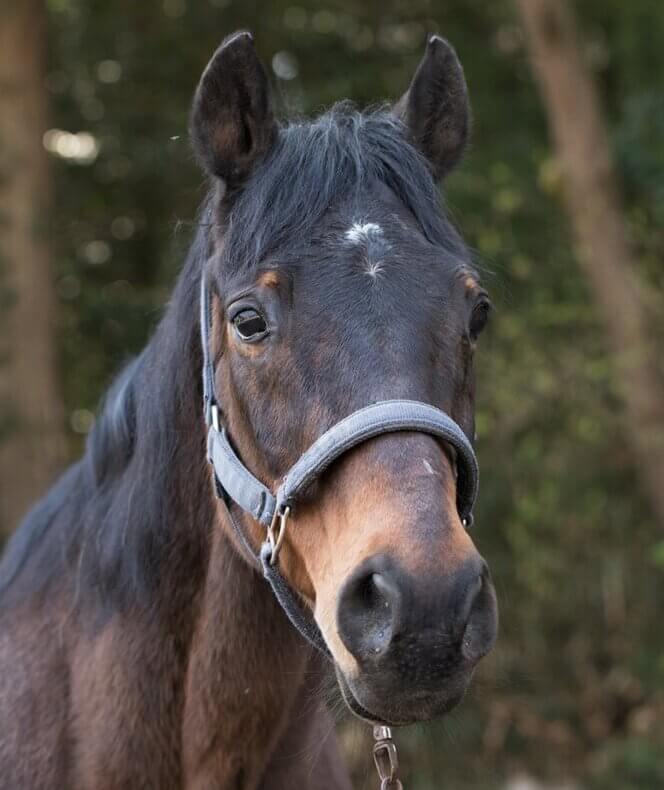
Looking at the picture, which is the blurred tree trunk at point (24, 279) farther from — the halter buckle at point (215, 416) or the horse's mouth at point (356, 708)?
the horse's mouth at point (356, 708)

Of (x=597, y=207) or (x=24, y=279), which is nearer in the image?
(x=597, y=207)

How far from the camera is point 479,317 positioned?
278 cm

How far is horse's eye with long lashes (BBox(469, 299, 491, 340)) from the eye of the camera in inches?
108

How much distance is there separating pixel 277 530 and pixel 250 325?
479mm

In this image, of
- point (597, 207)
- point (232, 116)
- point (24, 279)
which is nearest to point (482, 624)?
point (232, 116)

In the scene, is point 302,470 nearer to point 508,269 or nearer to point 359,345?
point 359,345

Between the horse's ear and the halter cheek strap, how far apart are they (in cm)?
74

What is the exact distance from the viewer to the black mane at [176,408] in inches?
109

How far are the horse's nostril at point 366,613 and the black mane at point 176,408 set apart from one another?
85 centimetres

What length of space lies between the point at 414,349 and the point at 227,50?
94 centimetres

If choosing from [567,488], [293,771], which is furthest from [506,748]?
[293,771]

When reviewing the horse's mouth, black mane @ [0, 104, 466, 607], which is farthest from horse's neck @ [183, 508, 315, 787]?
the horse's mouth

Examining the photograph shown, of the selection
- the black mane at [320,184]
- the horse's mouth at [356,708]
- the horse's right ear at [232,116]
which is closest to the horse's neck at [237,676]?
the horse's mouth at [356,708]

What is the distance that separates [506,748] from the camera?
8.71m
